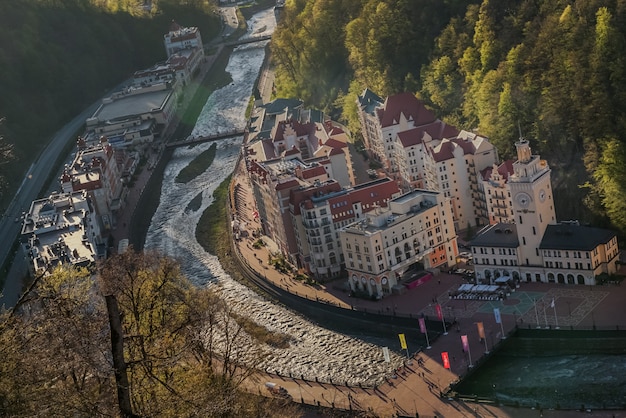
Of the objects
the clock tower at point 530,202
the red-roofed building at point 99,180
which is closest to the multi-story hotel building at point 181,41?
the red-roofed building at point 99,180

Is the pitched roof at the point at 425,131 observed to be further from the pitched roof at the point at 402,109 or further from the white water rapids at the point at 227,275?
the white water rapids at the point at 227,275

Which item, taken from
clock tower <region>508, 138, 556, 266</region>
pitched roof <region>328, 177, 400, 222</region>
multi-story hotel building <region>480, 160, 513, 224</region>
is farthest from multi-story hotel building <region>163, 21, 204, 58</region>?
clock tower <region>508, 138, 556, 266</region>

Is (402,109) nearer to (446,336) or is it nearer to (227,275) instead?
(227,275)

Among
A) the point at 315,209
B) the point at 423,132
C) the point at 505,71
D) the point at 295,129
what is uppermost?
the point at 505,71

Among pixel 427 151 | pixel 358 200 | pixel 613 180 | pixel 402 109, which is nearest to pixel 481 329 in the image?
pixel 613 180

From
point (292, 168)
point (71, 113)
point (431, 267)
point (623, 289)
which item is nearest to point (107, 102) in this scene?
point (71, 113)

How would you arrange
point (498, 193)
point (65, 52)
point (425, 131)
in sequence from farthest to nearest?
point (65, 52) → point (425, 131) → point (498, 193)

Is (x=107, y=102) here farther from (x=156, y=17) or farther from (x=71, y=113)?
(x=156, y=17)
